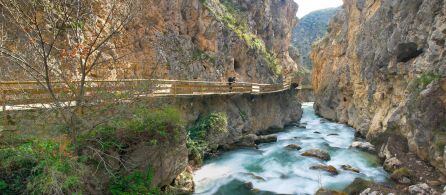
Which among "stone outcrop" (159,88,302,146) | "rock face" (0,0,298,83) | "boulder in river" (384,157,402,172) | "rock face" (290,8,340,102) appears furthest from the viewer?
"rock face" (290,8,340,102)

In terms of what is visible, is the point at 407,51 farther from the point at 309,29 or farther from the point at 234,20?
the point at 309,29

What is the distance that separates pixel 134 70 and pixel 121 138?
11.5 m

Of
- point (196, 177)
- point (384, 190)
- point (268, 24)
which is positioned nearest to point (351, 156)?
point (384, 190)

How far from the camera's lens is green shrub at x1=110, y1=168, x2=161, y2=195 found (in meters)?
9.24

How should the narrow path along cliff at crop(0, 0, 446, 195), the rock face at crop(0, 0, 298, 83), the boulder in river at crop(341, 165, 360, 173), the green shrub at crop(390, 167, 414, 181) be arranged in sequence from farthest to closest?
the rock face at crop(0, 0, 298, 83) < the boulder in river at crop(341, 165, 360, 173) < the green shrub at crop(390, 167, 414, 181) < the narrow path along cliff at crop(0, 0, 446, 195)

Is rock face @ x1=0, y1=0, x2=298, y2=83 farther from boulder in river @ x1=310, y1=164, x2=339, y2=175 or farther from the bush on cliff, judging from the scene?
boulder in river @ x1=310, y1=164, x2=339, y2=175

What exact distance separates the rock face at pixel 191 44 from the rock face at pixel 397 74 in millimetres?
11268

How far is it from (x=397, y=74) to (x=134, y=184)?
62.5 feet

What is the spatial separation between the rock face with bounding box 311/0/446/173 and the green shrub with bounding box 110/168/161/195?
11167mm

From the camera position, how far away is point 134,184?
375 inches

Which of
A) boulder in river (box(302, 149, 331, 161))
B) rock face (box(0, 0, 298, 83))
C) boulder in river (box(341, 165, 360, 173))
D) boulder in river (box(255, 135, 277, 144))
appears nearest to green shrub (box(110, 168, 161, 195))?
Result: rock face (box(0, 0, 298, 83))

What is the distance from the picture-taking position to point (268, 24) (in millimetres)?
51156

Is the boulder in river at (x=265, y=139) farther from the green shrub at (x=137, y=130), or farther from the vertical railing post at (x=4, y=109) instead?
the vertical railing post at (x=4, y=109)

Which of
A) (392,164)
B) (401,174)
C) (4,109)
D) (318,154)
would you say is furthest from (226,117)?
(4,109)
